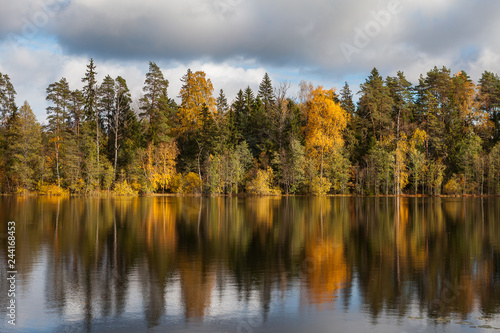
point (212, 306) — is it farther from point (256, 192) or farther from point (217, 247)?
point (256, 192)

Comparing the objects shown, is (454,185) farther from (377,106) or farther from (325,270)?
(325,270)

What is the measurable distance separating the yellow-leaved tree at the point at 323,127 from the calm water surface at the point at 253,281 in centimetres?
5173

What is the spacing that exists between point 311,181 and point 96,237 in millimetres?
55948

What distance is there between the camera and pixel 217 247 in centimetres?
1855

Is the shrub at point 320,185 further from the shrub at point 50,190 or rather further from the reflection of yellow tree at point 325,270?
the reflection of yellow tree at point 325,270

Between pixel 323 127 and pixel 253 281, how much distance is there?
2568 inches

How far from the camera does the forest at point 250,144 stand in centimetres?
7188

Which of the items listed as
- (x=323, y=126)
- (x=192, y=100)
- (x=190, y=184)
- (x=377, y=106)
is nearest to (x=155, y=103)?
(x=192, y=100)

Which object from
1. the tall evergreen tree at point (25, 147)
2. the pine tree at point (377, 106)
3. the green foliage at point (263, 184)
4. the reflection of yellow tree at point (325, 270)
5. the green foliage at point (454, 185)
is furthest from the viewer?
the pine tree at point (377, 106)

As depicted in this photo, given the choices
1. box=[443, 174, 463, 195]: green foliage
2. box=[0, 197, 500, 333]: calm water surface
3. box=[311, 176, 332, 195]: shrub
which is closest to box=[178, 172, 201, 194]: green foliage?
box=[311, 176, 332, 195]: shrub

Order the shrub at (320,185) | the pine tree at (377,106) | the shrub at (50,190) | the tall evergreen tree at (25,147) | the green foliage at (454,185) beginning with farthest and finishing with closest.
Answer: the pine tree at (377,106)
the green foliage at (454,185)
the shrub at (320,185)
the shrub at (50,190)
the tall evergreen tree at (25,147)

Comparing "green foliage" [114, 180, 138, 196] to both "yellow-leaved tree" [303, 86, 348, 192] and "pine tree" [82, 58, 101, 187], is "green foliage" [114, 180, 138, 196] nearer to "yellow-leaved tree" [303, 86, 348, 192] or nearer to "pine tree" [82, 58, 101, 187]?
"pine tree" [82, 58, 101, 187]

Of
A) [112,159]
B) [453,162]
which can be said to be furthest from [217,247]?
[453,162]

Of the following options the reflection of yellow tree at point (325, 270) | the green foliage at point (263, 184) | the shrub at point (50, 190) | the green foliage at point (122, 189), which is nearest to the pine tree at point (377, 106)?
the green foliage at point (263, 184)
